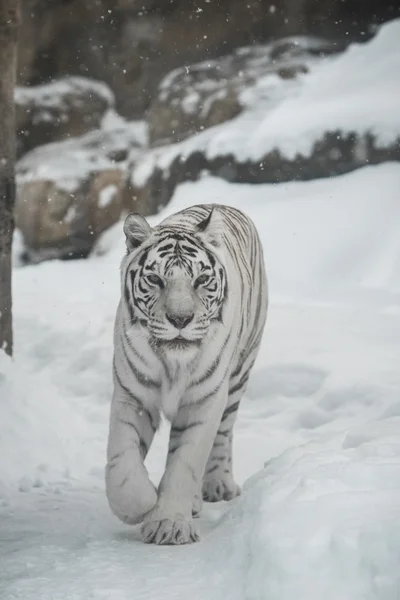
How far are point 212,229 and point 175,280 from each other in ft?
1.29

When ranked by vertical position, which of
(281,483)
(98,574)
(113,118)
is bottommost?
(98,574)

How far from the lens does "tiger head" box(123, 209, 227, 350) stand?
3541mm

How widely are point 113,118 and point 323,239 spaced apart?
4854mm

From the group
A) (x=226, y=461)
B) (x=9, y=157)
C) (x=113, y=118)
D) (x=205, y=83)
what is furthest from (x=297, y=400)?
(x=113, y=118)

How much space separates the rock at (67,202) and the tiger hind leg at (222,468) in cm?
675

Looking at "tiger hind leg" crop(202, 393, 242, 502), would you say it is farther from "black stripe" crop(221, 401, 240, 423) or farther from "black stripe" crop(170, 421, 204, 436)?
"black stripe" crop(170, 421, 204, 436)

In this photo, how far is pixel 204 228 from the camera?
3887 millimetres

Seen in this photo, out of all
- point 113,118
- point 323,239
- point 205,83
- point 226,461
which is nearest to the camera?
point 226,461

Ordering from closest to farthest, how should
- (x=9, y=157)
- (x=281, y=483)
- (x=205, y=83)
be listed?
(x=281, y=483) → (x=9, y=157) → (x=205, y=83)

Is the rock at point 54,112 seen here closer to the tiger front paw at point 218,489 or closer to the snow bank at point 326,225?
the snow bank at point 326,225

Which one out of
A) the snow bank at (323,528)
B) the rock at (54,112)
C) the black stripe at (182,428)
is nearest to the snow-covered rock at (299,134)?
the rock at (54,112)

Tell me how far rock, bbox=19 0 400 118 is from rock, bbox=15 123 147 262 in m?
1.32

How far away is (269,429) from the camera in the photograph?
556 cm

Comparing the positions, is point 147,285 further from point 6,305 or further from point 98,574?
point 6,305
